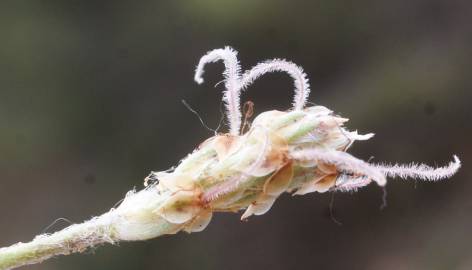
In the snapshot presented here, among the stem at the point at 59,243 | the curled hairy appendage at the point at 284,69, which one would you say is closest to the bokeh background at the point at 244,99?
the curled hairy appendage at the point at 284,69

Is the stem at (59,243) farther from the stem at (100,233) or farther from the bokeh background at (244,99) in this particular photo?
the bokeh background at (244,99)

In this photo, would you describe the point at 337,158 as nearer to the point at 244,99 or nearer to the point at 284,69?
the point at 284,69

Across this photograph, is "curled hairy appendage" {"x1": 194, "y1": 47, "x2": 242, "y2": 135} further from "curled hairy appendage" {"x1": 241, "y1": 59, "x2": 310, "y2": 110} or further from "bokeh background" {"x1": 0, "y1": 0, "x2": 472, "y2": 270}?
"bokeh background" {"x1": 0, "y1": 0, "x2": 472, "y2": 270}

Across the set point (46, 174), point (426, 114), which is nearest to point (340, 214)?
point (426, 114)

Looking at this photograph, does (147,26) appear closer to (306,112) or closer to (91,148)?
(91,148)

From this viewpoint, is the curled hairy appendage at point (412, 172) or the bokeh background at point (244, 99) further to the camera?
the bokeh background at point (244, 99)

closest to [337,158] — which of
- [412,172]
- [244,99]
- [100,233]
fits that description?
[412,172]
